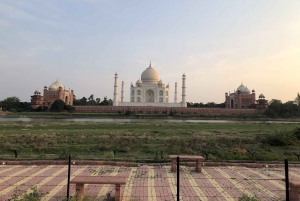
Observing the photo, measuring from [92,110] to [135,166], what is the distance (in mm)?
43758

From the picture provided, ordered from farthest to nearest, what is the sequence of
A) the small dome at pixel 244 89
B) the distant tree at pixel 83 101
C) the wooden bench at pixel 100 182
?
1. the distant tree at pixel 83 101
2. the small dome at pixel 244 89
3. the wooden bench at pixel 100 182

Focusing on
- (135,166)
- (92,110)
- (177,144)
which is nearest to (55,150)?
(135,166)

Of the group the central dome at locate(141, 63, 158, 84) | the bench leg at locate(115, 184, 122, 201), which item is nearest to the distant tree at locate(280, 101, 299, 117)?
the central dome at locate(141, 63, 158, 84)

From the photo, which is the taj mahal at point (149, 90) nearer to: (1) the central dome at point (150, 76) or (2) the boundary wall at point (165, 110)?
(1) the central dome at point (150, 76)

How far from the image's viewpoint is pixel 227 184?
17.4ft

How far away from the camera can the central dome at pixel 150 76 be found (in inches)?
2404

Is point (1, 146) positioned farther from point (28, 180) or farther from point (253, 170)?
point (253, 170)

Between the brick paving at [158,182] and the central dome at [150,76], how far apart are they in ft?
179

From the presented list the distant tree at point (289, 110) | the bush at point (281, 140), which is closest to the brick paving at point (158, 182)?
the bush at point (281, 140)

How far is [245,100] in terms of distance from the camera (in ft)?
187

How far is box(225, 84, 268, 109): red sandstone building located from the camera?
53.3 m

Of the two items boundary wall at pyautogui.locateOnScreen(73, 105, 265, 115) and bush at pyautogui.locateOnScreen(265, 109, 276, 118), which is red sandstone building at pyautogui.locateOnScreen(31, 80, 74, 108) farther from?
bush at pyautogui.locateOnScreen(265, 109, 276, 118)

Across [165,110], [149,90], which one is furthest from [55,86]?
[165,110]

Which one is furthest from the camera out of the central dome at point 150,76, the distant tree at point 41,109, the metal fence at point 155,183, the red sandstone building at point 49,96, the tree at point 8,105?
the central dome at point 150,76
